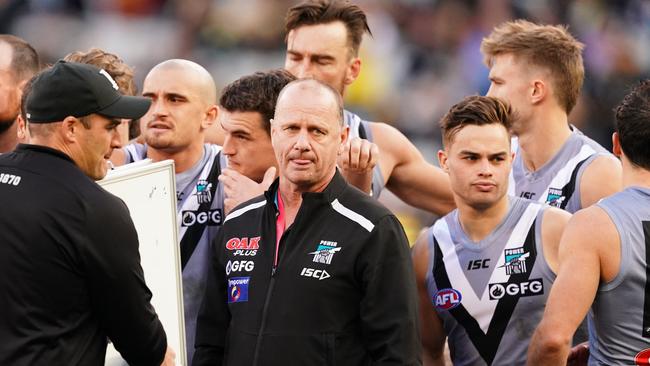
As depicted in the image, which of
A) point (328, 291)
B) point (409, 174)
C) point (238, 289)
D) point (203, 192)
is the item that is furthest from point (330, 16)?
point (328, 291)

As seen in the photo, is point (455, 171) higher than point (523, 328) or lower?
higher

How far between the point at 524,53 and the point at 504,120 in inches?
43.4

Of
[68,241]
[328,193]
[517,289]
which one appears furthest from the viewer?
[517,289]

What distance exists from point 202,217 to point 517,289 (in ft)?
5.05

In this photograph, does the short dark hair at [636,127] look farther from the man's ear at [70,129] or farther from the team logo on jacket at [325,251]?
the man's ear at [70,129]

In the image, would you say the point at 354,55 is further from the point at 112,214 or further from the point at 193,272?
the point at 112,214

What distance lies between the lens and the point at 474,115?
16.1 ft

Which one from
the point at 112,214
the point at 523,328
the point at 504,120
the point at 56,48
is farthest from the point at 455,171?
the point at 56,48

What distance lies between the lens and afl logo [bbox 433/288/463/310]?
4750 millimetres

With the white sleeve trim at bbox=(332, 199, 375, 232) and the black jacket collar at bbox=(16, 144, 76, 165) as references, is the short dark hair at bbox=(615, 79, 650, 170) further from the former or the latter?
the black jacket collar at bbox=(16, 144, 76, 165)

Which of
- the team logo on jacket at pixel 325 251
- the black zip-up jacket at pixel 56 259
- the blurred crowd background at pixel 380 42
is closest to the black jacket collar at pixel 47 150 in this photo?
the black zip-up jacket at pixel 56 259

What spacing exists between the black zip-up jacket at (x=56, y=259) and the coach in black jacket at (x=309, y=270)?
0.65m

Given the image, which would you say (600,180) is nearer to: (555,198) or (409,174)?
(555,198)

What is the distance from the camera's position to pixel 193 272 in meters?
5.07
